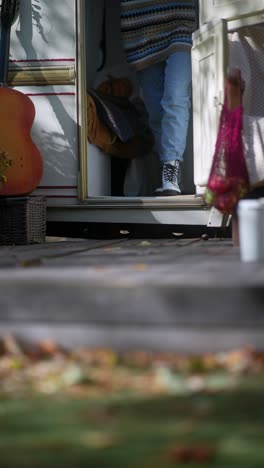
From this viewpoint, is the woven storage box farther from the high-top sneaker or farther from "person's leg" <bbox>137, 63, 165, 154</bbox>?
"person's leg" <bbox>137, 63, 165, 154</bbox>

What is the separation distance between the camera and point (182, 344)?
2605mm

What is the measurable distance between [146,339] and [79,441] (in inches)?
31.5

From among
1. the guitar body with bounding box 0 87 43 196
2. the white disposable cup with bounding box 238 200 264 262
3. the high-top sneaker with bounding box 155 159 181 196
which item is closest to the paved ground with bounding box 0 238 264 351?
the white disposable cup with bounding box 238 200 264 262

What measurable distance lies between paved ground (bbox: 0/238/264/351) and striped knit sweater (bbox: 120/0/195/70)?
3.46m

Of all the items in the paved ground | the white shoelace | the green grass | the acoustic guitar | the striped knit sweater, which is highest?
the striped knit sweater

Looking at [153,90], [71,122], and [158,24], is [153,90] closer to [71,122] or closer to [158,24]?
[158,24]

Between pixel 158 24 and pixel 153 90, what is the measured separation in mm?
548

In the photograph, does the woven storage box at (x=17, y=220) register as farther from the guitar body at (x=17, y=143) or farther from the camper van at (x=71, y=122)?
the camper van at (x=71, y=122)

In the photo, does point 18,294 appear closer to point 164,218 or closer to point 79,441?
point 79,441

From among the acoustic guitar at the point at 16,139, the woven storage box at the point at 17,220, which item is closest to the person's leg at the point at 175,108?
the acoustic guitar at the point at 16,139

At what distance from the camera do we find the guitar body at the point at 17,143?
5.37 meters

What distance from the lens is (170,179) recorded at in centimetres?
587

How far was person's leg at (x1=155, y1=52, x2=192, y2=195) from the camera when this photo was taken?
6.00 metres

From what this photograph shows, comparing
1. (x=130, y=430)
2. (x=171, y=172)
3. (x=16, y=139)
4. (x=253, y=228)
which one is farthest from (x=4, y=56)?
(x=130, y=430)
